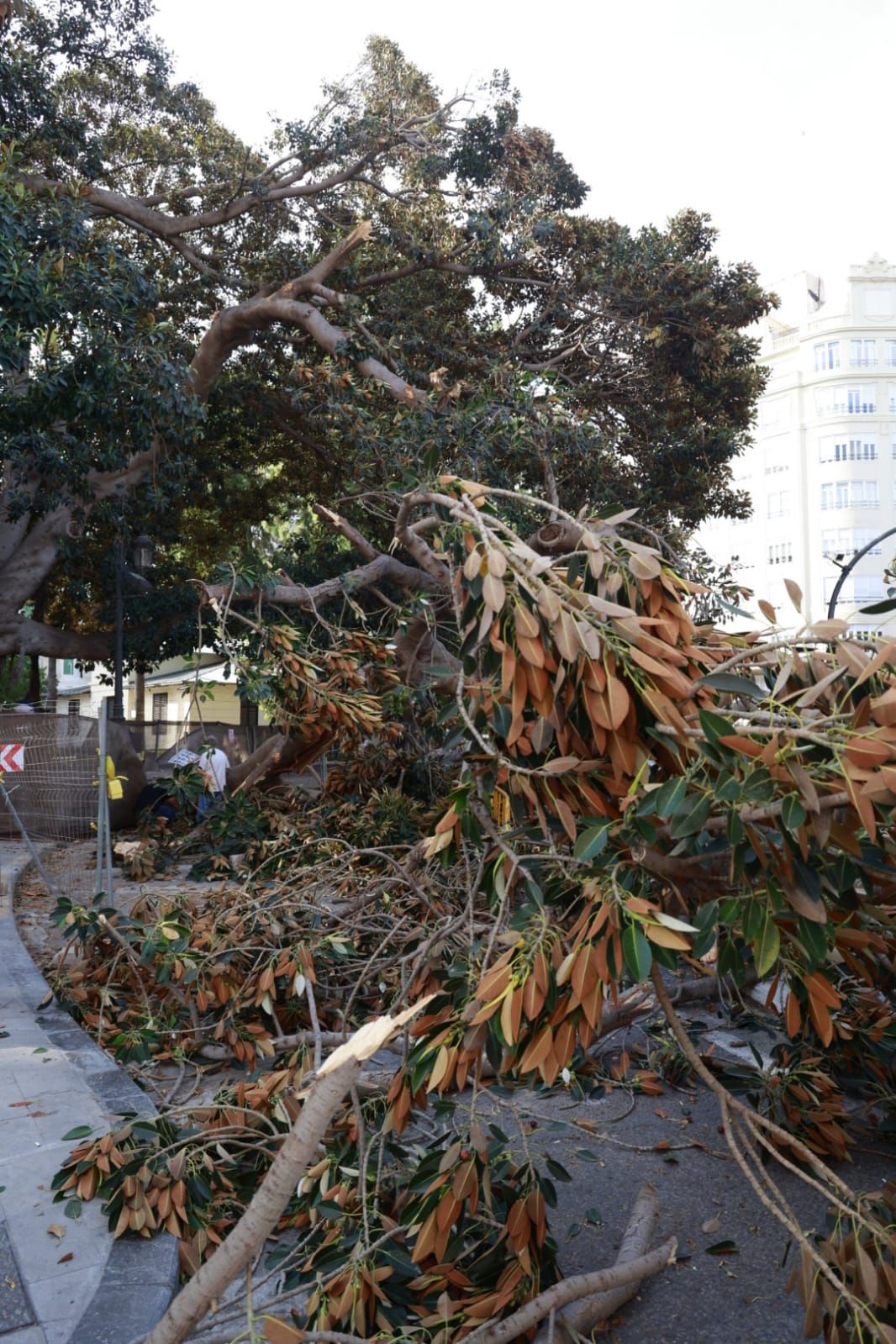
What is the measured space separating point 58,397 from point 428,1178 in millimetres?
10716

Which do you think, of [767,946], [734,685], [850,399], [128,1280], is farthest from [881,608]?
[850,399]

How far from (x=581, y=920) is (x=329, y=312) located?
13714 mm

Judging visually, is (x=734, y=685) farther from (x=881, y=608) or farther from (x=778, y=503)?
(x=778, y=503)

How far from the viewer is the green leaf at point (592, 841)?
2.27 meters

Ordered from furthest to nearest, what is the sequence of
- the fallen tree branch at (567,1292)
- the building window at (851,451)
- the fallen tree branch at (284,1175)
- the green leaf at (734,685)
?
1. the building window at (851,451)
2. the fallen tree branch at (567,1292)
3. the green leaf at (734,685)
4. the fallen tree branch at (284,1175)

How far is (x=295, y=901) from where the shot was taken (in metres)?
5.23


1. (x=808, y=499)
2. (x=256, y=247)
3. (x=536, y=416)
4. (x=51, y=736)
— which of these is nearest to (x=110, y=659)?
(x=51, y=736)

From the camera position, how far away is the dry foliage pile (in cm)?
215

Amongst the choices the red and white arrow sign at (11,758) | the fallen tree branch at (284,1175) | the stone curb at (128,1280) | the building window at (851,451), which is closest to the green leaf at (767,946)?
the fallen tree branch at (284,1175)

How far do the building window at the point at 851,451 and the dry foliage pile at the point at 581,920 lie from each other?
57435 millimetres

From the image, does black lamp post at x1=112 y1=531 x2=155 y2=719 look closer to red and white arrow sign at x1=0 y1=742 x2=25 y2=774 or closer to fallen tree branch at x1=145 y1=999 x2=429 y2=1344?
red and white arrow sign at x1=0 y1=742 x2=25 y2=774

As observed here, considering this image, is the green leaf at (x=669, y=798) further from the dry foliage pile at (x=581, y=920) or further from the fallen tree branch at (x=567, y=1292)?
the fallen tree branch at (x=567, y=1292)

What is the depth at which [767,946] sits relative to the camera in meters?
2.11

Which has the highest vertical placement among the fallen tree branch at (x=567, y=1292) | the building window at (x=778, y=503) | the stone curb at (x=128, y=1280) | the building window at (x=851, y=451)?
the building window at (x=851, y=451)
